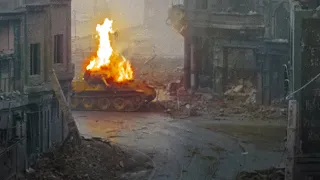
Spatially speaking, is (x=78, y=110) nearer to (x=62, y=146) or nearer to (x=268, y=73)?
(x=268, y=73)

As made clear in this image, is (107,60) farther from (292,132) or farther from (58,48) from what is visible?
(292,132)

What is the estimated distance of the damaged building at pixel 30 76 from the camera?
104ft

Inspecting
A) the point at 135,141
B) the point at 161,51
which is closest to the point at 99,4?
the point at 161,51

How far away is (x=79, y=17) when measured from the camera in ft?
325

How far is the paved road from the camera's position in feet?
119

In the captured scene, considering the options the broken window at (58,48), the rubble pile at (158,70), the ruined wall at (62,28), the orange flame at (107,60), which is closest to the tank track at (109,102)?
the orange flame at (107,60)

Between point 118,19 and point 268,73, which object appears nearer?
point 268,73

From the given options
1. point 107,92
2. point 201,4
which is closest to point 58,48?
point 107,92

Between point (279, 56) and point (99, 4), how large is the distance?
159 feet

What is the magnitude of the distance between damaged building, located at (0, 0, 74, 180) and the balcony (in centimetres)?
1713

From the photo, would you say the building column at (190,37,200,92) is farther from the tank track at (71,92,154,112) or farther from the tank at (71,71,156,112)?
the tank track at (71,92,154,112)

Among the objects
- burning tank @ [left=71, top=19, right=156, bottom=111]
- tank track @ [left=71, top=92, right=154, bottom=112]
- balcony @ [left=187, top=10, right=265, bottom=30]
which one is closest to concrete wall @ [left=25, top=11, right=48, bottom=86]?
burning tank @ [left=71, top=19, right=156, bottom=111]

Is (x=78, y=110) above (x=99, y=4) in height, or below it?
below

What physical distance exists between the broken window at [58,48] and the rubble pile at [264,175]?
11.4 meters
